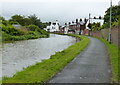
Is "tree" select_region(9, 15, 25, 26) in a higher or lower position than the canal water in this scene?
higher

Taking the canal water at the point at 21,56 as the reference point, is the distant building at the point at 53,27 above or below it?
above

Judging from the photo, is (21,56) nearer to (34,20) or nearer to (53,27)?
(34,20)

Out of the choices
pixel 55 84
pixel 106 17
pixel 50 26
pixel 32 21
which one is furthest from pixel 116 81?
pixel 50 26

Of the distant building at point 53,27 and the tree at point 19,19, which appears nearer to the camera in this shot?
the tree at point 19,19

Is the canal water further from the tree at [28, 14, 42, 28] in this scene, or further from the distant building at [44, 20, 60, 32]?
the distant building at [44, 20, 60, 32]

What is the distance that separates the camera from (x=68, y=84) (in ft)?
26.2

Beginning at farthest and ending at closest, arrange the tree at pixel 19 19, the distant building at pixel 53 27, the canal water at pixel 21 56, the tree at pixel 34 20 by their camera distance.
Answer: the distant building at pixel 53 27 < the tree at pixel 34 20 < the tree at pixel 19 19 < the canal water at pixel 21 56

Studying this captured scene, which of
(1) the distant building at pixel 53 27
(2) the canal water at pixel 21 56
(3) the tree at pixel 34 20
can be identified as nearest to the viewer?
(2) the canal water at pixel 21 56

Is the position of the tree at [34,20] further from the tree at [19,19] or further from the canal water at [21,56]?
the canal water at [21,56]

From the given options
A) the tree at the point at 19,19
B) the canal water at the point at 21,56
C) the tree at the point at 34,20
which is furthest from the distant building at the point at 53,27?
the canal water at the point at 21,56

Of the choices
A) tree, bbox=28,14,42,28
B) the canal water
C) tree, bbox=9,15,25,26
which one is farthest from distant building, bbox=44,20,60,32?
the canal water

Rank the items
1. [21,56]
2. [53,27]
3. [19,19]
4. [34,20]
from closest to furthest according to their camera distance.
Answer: [21,56] → [19,19] → [34,20] → [53,27]

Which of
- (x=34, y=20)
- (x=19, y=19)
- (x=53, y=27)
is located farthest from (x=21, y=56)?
(x=53, y=27)

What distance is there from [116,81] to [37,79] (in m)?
3.08
